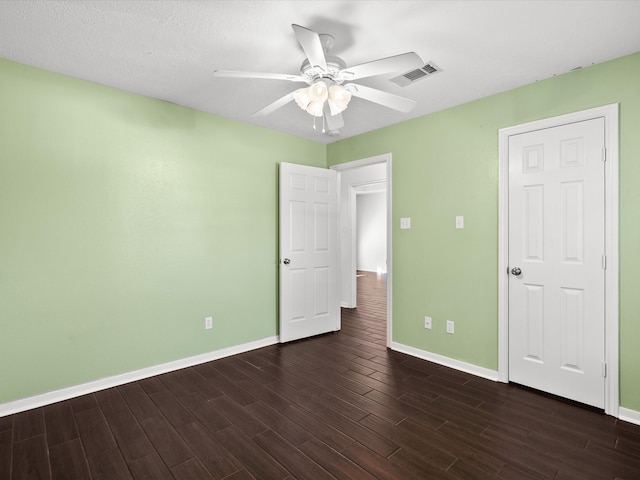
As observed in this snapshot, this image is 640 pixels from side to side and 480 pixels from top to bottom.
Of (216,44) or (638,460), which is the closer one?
(638,460)

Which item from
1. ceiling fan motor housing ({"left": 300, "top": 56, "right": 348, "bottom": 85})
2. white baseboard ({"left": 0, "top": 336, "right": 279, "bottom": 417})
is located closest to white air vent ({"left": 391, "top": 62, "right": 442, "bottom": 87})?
ceiling fan motor housing ({"left": 300, "top": 56, "right": 348, "bottom": 85})

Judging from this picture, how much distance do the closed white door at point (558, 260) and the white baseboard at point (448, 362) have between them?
0.65ft

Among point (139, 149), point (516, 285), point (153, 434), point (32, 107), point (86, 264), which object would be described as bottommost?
point (153, 434)

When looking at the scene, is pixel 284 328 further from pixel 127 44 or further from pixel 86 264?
pixel 127 44

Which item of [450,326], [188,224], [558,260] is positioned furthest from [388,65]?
[450,326]

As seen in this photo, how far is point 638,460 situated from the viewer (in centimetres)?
187

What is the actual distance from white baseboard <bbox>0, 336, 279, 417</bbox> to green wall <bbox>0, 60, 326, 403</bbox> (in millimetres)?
48

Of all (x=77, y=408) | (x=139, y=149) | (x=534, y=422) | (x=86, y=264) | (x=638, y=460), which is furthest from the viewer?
(x=139, y=149)

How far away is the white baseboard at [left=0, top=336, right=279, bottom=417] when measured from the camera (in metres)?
2.41

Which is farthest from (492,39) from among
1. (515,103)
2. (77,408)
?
(77,408)

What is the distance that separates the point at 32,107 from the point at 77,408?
226cm

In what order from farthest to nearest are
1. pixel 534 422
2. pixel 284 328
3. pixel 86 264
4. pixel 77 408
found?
pixel 284 328, pixel 86 264, pixel 77 408, pixel 534 422

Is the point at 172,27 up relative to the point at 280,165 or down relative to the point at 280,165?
up

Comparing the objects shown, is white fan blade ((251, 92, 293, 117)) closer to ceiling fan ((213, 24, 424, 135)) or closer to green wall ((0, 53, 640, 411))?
ceiling fan ((213, 24, 424, 135))
